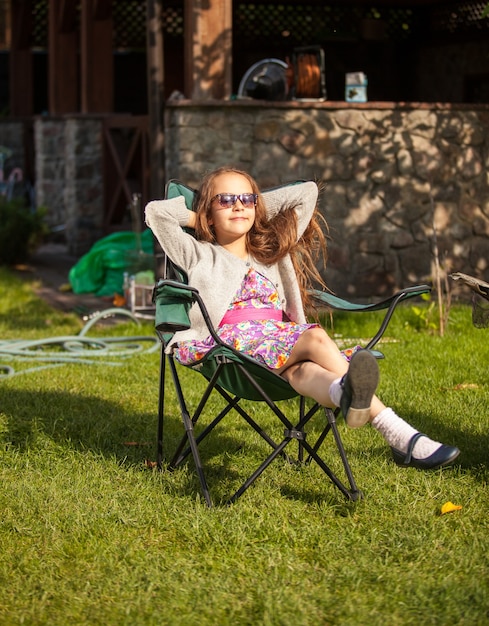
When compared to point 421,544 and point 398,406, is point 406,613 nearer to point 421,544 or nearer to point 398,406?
point 421,544

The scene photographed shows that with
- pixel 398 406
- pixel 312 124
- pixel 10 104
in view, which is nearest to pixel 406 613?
pixel 398 406

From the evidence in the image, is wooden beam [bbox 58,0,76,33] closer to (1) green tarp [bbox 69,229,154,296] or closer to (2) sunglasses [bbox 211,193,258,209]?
(1) green tarp [bbox 69,229,154,296]

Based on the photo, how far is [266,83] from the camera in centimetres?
680

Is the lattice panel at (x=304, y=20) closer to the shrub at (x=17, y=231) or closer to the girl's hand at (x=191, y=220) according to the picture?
the shrub at (x=17, y=231)

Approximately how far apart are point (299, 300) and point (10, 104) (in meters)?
10.8

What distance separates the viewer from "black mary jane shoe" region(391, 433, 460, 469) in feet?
9.59

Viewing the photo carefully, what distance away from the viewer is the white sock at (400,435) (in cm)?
296

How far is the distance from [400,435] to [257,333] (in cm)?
67

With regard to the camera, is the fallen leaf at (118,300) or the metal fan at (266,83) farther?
the fallen leaf at (118,300)

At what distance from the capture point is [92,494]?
3.24 meters

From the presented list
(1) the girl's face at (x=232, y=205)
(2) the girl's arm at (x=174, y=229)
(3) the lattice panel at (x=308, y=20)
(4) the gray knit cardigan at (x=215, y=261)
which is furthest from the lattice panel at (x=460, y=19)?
(2) the girl's arm at (x=174, y=229)

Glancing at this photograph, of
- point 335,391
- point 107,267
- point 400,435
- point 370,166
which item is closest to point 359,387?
point 335,391

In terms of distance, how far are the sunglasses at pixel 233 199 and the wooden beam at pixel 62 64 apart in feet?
25.2

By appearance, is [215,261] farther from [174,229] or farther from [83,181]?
[83,181]
